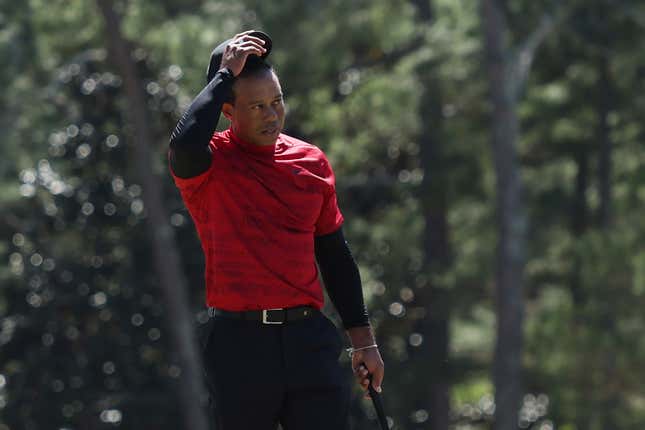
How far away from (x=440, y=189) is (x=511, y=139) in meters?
1.99

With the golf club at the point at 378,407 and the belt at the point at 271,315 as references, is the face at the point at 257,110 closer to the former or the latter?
the belt at the point at 271,315

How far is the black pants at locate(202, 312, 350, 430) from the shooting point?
404cm

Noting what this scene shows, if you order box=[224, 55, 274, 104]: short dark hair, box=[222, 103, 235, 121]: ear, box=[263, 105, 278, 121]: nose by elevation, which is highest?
box=[224, 55, 274, 104]: short dark hair

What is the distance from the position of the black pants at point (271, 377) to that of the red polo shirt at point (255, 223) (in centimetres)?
9

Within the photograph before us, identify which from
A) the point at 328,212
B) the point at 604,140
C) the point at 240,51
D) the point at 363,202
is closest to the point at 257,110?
the point at 240,51

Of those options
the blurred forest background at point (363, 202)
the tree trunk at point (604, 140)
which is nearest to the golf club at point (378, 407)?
the blurred forest background at point (363, 202)

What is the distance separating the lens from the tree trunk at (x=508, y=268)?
1789cm

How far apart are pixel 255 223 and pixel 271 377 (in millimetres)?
447

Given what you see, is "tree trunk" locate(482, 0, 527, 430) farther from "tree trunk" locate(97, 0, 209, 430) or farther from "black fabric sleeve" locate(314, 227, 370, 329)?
"black fabric sleeve" locate(314, 227, 370, 329)

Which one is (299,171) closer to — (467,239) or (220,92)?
(220,92)

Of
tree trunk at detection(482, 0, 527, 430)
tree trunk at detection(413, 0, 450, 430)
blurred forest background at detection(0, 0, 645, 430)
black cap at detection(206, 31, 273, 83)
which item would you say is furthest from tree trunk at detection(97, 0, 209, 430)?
black cap at detection(206, 31, 273, 83)

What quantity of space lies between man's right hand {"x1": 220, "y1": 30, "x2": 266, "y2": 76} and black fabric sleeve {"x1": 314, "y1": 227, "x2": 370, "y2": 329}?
Result: 0.61m

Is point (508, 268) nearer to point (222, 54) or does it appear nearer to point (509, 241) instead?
point (509, 241)

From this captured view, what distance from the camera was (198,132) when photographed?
391cm
